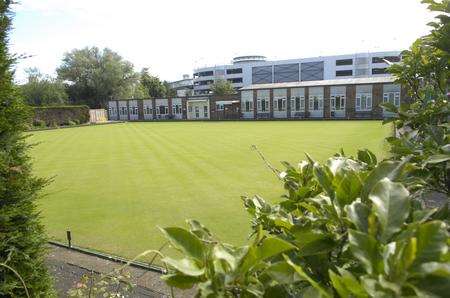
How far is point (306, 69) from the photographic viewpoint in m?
90.0

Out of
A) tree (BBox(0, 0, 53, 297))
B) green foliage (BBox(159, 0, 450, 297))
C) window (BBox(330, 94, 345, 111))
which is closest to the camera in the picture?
green foliage (BBox(159, 0, 450, 297))

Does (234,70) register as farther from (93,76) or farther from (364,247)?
(364,247)

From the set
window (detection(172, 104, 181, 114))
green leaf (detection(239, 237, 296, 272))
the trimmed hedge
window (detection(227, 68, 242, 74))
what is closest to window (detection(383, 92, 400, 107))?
window (detection(172, 104, 181, 114))

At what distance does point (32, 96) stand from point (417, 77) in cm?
6907

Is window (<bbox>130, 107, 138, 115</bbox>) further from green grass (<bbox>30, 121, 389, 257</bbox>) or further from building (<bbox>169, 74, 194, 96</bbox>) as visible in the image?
building (<bbox>169, 74, 194, 96</bbox>)

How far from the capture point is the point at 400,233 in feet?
2.68

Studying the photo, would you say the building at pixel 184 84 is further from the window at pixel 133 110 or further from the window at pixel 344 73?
the window at pixel 133 110

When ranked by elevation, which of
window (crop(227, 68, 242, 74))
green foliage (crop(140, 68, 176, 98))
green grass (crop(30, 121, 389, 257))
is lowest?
green grass (crop(30, 121, 389, 257))

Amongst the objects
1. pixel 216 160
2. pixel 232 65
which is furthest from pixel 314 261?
pixel 232 65

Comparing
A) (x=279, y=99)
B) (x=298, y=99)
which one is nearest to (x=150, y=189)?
(x=298, y=99)

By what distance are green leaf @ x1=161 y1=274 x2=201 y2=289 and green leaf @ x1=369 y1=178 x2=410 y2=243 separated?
0.42 m

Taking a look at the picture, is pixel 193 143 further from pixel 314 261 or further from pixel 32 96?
pixel 32 96

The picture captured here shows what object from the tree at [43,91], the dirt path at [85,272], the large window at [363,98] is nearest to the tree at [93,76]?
the tree at [43,91]

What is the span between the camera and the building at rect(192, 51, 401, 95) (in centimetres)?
8619
